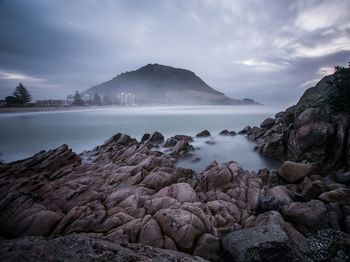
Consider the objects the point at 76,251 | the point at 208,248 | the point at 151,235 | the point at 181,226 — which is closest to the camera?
the point at 76,251

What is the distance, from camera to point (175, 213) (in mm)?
6844

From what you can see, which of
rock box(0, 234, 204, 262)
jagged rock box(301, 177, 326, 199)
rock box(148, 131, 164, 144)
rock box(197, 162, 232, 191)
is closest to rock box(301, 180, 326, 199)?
jagged rock box(301, 177, 326, 199)

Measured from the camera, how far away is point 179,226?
21.0ft

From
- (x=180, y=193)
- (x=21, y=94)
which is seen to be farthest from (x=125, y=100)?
(x=180, y=193)

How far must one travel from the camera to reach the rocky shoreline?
5387mm

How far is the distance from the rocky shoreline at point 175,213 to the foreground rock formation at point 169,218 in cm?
3

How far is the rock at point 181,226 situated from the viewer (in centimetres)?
615

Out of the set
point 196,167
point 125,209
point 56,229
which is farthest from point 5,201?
point 196,167

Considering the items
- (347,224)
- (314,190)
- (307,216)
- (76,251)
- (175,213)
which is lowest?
(347,224)

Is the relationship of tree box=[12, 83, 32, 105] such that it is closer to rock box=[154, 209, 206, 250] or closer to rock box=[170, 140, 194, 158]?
rock box=[170, 140, 194, 158]

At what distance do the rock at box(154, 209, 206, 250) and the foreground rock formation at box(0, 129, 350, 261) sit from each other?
29 mm

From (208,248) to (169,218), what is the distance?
1.49 m

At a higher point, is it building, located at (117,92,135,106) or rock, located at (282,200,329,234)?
building, located at (117,92,135,106)

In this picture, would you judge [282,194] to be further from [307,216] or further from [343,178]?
[343,178]
